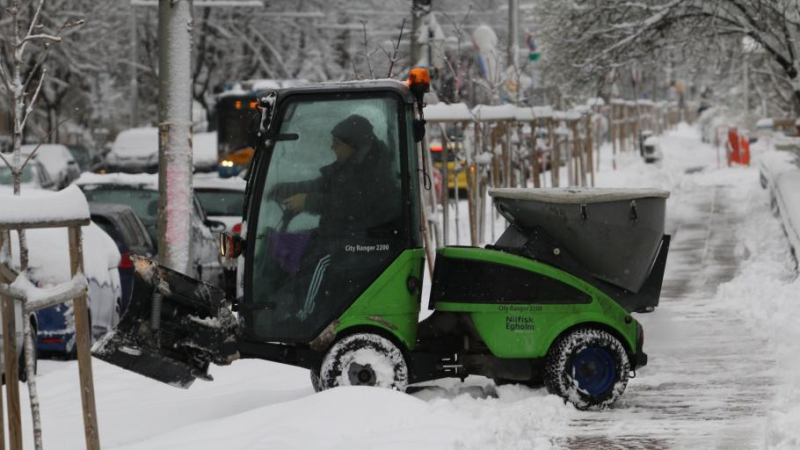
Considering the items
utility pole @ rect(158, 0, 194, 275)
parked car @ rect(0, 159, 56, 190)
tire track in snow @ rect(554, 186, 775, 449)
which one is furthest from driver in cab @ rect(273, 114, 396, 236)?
parked car @ rect(0, 159, 56, 190)

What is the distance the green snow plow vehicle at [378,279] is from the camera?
8.72 m

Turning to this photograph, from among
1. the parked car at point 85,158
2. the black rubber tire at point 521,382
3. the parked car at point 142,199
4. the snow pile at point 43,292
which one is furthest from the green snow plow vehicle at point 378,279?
the parked car at point 85,158

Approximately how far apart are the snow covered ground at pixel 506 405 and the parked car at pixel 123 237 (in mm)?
2136

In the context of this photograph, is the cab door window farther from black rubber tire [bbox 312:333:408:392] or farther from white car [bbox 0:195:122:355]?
white car [bbox 0:195:122:355]

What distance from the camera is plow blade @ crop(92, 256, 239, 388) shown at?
8523 millimetres

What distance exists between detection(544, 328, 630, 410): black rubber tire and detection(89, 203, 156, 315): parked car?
623cm

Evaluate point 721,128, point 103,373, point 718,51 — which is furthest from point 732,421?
point 721,128

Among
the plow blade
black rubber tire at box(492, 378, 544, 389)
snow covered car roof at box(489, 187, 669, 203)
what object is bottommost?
black rubber tire at box(492, 378, 544, 389)

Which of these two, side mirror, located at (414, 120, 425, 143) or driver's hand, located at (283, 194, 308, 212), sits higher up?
side mirror, located at (414, 120, 425, 143)

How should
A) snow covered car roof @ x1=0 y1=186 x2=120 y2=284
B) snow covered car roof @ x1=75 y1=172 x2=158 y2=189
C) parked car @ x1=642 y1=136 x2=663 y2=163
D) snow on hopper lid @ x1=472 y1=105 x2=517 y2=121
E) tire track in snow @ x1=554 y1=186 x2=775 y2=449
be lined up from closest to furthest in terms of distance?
tire track in snow @ x1=554 y1=186 x2=775 y2=449 < snow covered car roof @ x1=0 y1=186 x2=120 y2=284 < snow covered car roof @ x1=75 y1=172 x2=158 y2=189 < snow on hopper lid @ x1=472 y1=105 x2=517 y2=121 < parked car @ x1=642 y1=136 x2=663 y2=163

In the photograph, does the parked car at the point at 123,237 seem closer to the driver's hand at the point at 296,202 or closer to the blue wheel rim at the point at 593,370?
the driver's hand at the point at 296,202

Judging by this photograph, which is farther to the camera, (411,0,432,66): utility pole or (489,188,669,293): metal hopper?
(411,0,432,66): utility pole

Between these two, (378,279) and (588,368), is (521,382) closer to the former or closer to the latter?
(588,368)

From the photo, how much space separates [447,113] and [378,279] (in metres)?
7.09
